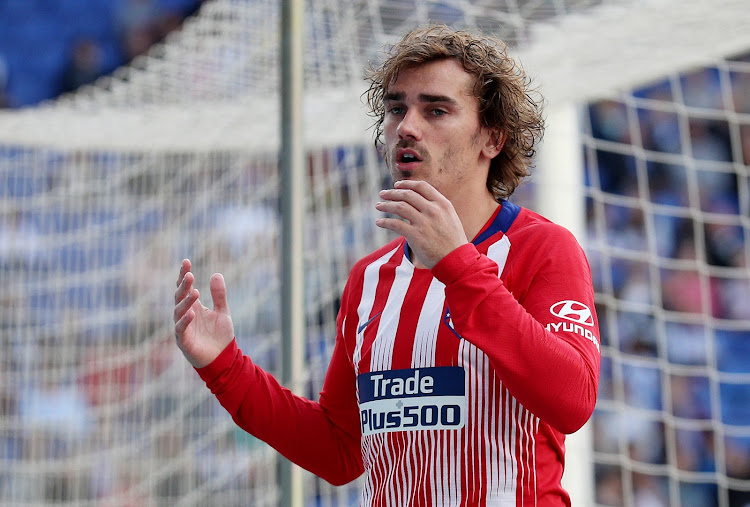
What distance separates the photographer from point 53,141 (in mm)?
4746

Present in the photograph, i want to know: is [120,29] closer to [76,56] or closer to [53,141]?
[76,56]

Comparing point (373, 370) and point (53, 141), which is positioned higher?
point (53, 141)

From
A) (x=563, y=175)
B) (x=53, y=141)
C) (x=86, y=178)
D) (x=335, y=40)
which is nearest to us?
(x=563, y=175)

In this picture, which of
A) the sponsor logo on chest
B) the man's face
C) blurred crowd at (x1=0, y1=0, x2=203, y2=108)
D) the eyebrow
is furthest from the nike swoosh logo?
blurred crowd at (x1=0, y1=0, x2=203, y2=108)

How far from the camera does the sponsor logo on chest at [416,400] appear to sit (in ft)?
4.00

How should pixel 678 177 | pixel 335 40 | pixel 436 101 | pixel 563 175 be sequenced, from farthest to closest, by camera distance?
1. pixel 678 177
2. pixel 335 40
3. pixel 563 175
4. pixel 436 101

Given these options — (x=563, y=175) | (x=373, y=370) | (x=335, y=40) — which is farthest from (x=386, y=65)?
(x=335, y=40)

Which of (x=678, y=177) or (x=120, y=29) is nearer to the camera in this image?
(x=120, y=29)

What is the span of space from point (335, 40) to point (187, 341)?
8.07 feet

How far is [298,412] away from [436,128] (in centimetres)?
51

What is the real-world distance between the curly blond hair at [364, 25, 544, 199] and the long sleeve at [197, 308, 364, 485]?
1.27ft

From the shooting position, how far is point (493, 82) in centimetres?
136

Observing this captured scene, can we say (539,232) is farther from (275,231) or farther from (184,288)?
(275,231)

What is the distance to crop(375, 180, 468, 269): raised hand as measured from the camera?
107 centimetres
